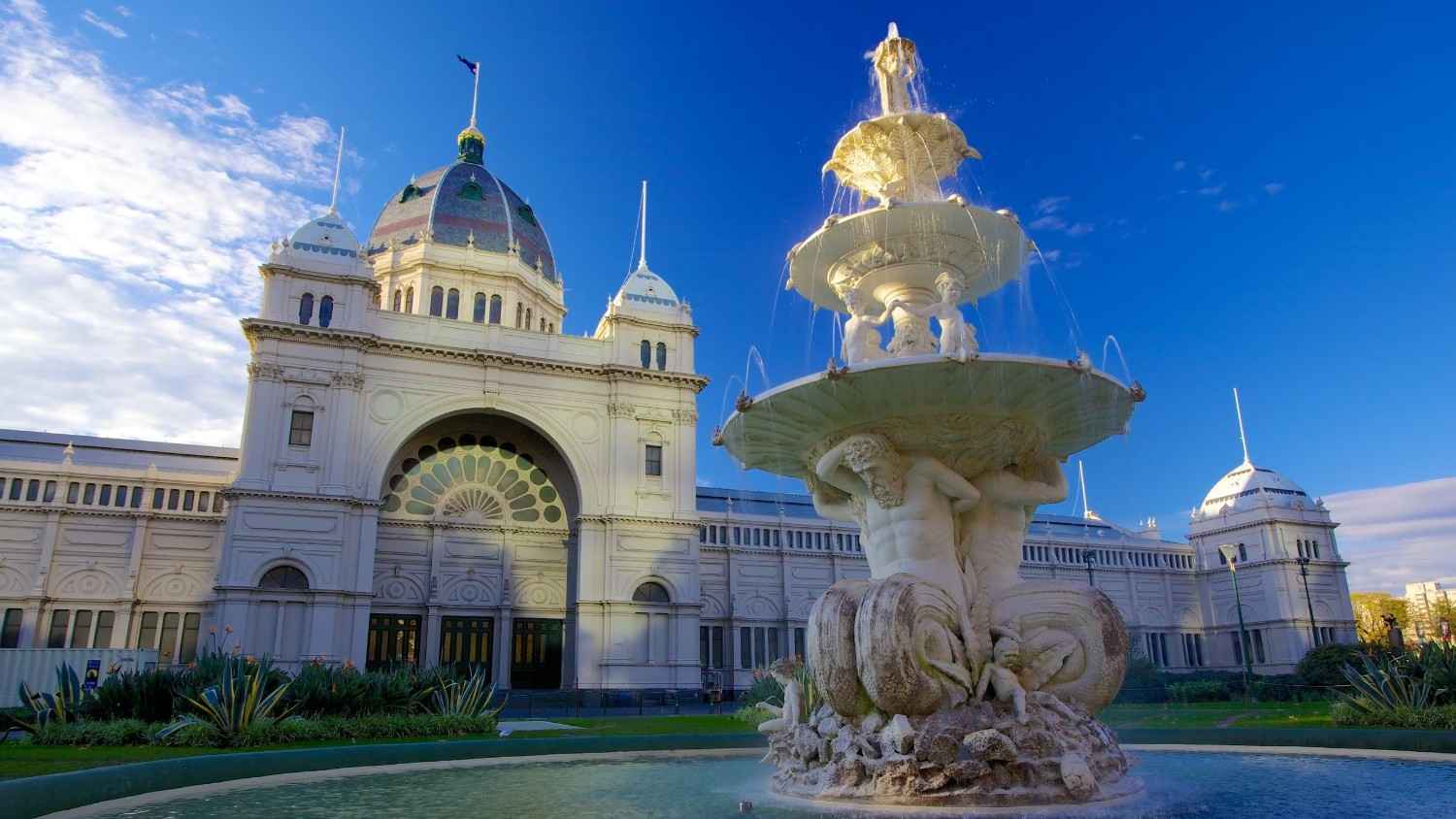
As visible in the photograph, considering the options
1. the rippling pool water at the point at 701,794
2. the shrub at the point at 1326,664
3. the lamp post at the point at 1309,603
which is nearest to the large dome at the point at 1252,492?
the lamp post at the point at 1309,603

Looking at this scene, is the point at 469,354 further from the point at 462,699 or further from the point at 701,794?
the point at 701,794

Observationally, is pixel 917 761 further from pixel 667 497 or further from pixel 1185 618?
pixel 1185 618

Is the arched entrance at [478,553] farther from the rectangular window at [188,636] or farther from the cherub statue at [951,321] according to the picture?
the cherub statue at [951,321]

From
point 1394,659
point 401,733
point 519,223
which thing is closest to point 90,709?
point 401,733

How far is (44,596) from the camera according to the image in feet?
109

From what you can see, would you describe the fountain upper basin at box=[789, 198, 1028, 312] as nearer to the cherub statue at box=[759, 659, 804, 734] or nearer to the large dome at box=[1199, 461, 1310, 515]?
the cherub statue at box=[759, 659, 804, 734]

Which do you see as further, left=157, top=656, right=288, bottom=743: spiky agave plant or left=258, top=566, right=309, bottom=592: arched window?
left=258, top=566, right=309, bottom=592: arched window

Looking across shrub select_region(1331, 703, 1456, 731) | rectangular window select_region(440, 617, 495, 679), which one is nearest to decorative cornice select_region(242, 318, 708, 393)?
rectangular window select_region(440, 617, 495, 679)

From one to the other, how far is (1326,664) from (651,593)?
28955 mm

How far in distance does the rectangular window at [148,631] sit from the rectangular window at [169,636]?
26 centimetres

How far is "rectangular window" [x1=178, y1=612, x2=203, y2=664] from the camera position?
112 ft

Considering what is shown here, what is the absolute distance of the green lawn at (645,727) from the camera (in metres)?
11.1

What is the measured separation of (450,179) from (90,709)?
3566cm

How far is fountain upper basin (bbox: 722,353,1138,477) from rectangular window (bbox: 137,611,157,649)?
109 feet
